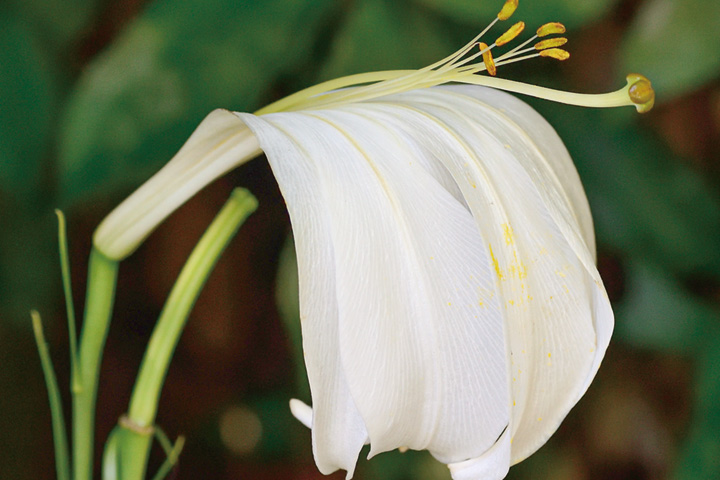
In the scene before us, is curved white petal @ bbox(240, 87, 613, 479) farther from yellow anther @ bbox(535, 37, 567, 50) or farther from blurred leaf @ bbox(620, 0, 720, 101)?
blurred leaf @ bbox(620, 0, 720, 101)

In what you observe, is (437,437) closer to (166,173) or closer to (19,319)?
(166,173)

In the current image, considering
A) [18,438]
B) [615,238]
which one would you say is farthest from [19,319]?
[615,238]

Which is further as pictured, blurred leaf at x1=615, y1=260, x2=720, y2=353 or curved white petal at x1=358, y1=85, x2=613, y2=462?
blurred leaf at x1=615, y1=260, x2=720, y2=353

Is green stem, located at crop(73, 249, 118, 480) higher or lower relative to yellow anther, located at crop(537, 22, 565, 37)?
lower

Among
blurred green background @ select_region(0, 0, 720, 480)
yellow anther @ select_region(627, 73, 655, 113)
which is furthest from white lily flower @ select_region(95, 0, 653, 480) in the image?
blurred green background @ select_region(0, 0, 720, 480)

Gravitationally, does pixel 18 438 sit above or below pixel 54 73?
below

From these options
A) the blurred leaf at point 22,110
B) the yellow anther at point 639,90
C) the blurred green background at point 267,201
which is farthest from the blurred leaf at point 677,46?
the blurred leaf at point 22,110

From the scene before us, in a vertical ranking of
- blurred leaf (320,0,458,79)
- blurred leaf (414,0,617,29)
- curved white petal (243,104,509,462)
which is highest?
blurred leaf (414,0,617,29)
